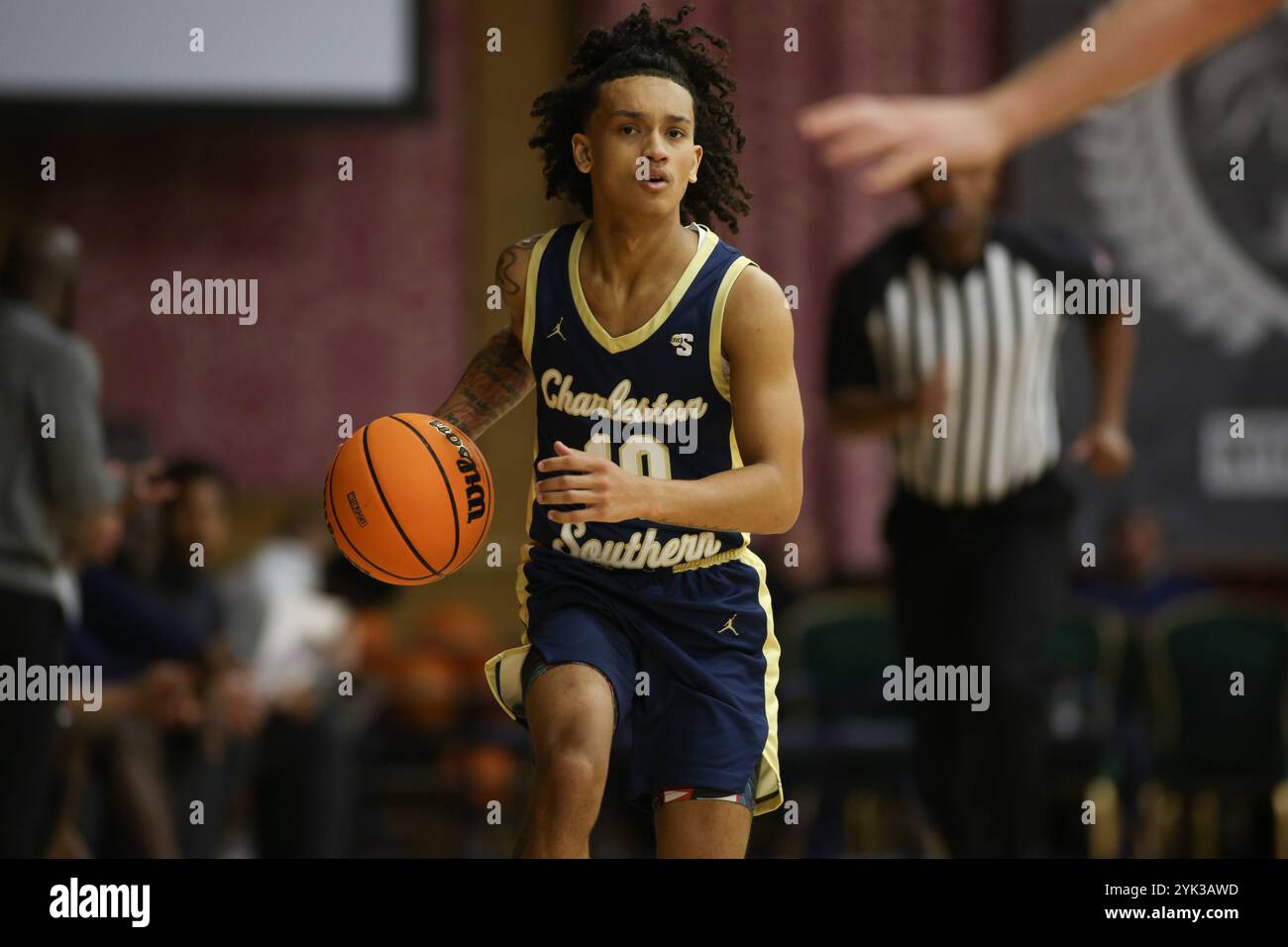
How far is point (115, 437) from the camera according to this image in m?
6.75

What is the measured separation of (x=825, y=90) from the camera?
8883mm

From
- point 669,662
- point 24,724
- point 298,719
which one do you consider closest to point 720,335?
point 669,662

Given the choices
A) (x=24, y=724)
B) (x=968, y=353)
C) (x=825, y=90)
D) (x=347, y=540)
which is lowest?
(x=24, y=724)

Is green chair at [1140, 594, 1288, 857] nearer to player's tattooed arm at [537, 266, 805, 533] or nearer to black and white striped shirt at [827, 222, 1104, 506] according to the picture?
black and white striped shirt at [827, 222, 1104, 506]

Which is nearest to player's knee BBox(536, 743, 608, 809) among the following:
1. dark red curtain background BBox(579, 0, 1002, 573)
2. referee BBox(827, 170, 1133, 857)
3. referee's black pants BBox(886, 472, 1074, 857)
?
referee BBox(827, 170, 1133, 857)

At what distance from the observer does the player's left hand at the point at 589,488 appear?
2268 millimetres

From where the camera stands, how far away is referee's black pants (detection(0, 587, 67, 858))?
3.88 meters

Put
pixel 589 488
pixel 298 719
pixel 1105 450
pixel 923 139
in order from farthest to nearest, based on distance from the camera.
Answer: pixel 298 719 → pixel 923 139 → pixel 1105 450 → pixel 589 488

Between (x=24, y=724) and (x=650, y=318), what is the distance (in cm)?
215

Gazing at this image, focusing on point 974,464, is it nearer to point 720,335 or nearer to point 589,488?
point 720,335

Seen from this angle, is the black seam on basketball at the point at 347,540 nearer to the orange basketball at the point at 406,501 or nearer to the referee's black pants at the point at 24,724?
the orange basketball at the point at 406,501
